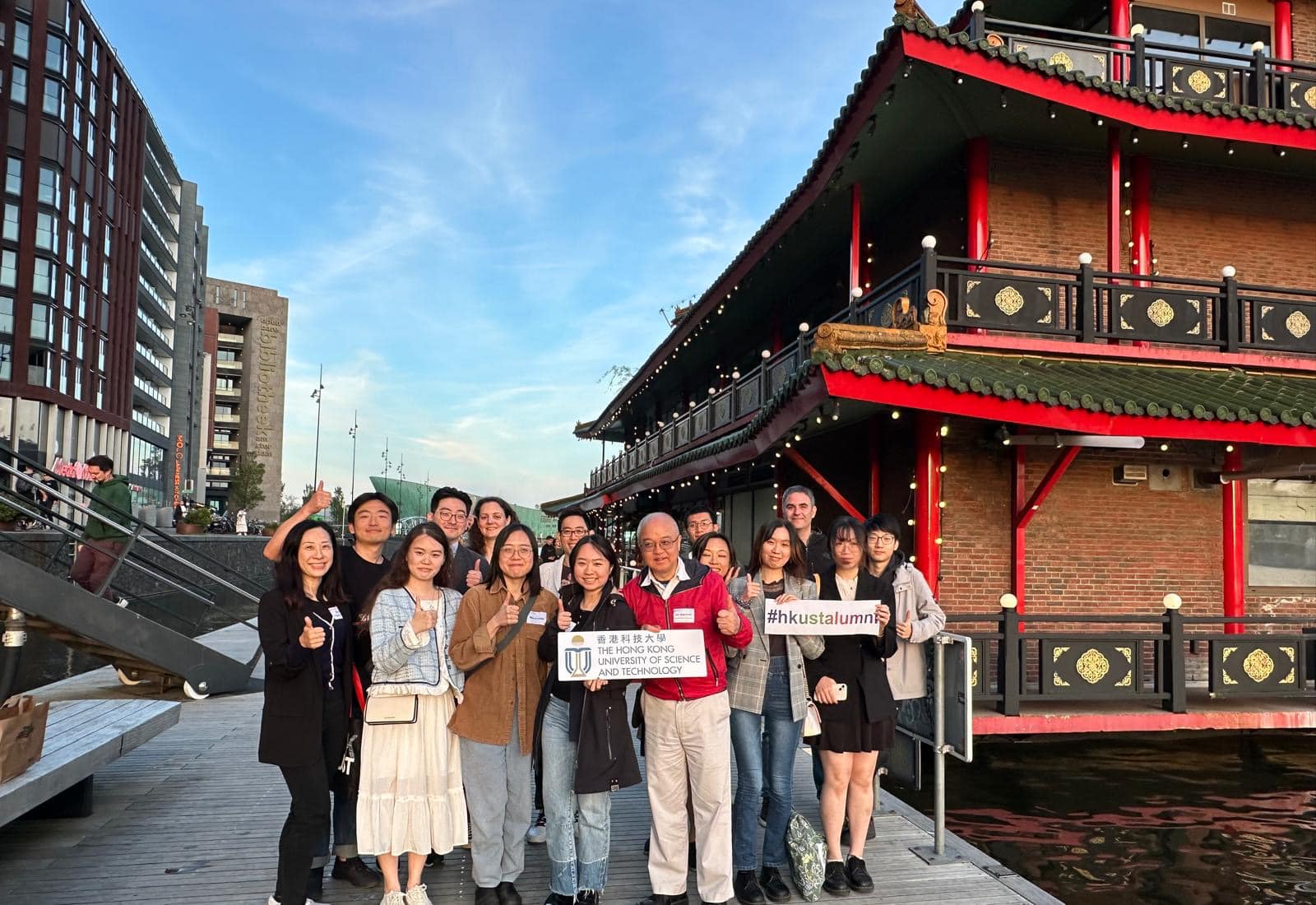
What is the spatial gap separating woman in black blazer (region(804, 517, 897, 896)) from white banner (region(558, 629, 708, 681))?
0.92 m

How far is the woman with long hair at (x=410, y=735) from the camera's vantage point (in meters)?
4.36

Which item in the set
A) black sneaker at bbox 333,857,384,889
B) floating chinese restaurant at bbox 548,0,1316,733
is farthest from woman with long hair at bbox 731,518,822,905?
floating chinese restaurant at bbox 548,0,1316,733

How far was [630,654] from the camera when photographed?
4.39m

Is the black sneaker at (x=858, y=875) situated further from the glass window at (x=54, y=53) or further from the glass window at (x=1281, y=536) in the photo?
the glass window at (x=54, y=53)

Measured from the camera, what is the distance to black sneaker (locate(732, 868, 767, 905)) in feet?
15.4

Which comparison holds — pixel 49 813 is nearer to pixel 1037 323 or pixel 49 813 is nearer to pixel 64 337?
pixel 1037 323

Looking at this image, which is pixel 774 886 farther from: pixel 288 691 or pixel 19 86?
pixel 19 86

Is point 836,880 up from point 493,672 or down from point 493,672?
down

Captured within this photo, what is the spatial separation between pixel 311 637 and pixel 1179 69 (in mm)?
12379

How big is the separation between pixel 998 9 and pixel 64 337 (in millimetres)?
51221

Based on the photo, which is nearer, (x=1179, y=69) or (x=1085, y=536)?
(x=1085, y=536)

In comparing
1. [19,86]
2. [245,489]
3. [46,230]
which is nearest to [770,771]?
[46,230]

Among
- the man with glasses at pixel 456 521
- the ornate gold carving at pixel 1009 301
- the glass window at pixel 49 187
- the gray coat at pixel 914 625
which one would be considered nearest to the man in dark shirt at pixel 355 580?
the man with glasses at pixel 456 521

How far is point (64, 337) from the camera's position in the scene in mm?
48562
